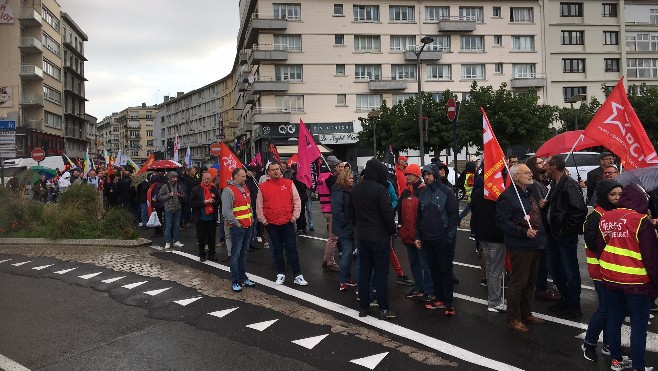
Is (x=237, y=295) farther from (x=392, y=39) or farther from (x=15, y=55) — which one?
(x=15, y=55)

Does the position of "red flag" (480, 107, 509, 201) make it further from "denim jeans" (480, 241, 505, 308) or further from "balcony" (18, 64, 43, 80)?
"balcony" (18, 64, 43, 80)

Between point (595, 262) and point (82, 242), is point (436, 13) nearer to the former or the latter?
point (82, 242)

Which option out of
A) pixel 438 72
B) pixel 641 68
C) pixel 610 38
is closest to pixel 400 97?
pixel 438 72

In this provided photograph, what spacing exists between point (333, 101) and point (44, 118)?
32376mm

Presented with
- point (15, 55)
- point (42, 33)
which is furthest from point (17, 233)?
point (42, 33)

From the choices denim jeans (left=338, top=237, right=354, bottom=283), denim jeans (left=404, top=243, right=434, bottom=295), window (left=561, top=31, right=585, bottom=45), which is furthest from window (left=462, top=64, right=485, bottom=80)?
denim jeans (left=404, top=243, right=434, bottom=295)

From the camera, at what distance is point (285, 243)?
830 cm

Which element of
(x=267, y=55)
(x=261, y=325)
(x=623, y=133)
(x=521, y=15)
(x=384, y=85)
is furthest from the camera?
(x=521, y=15)

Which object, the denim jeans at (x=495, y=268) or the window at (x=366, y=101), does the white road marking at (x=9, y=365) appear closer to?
the denim jeans at (x=495, y=268)

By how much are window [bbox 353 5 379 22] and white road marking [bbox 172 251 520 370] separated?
44966 mm

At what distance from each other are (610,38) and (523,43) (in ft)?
28.9

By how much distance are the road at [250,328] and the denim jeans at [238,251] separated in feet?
1.03

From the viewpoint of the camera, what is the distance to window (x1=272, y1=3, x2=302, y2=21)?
161 ft

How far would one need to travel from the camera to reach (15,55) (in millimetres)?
53688
